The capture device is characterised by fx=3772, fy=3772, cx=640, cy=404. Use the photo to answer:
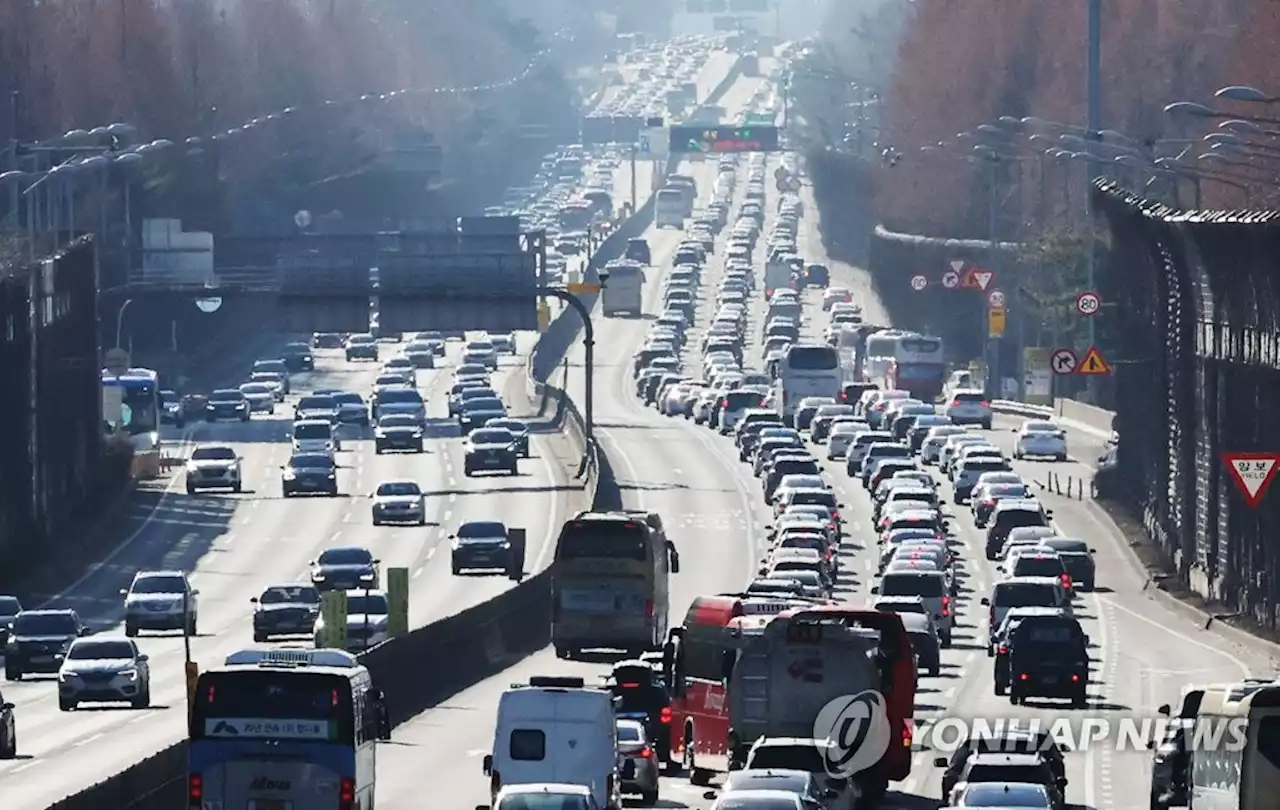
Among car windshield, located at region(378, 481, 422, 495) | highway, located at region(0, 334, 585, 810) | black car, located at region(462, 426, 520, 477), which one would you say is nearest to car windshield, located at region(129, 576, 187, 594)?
highway, located at region(0, 334, 585, 810)

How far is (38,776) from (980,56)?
14924 cm

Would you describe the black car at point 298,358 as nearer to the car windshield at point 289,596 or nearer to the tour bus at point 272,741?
the car windshield at point 289,596

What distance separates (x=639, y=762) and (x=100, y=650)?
19397mm

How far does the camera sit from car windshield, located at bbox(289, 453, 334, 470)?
364 ft

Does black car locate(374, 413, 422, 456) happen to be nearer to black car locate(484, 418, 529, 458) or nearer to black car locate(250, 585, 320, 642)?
black car locate(484, 418, 529, 458)

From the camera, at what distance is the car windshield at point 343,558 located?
83.9 metres

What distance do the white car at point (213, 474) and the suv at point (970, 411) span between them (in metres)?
26.3

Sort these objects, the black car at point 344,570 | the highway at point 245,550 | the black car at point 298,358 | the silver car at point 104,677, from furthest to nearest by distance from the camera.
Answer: the black car at point 298,358, the black car at point 344,570, the silver car at point 104,677, the highway at point 245,550

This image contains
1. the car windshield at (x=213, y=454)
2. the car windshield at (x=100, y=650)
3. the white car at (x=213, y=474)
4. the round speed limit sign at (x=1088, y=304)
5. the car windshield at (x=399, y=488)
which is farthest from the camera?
the car windshield at (x=213, y=454)

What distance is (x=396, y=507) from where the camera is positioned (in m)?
100

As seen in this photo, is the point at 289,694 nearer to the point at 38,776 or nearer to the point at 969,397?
the point at 38,776

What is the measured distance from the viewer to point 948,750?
171 feet

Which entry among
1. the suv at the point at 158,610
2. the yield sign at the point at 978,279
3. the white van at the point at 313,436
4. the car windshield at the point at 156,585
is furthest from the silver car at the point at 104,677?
the yield sign at the point at 978,279

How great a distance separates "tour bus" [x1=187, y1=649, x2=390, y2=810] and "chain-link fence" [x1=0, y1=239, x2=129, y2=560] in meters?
55.1
